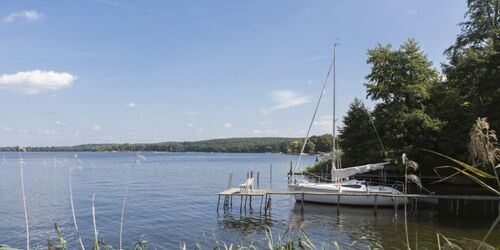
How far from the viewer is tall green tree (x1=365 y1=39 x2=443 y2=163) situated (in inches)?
1736

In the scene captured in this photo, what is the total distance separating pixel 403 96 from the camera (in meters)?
46.8

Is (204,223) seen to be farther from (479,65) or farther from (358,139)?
(358,139)

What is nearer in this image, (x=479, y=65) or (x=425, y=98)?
(x=479, y=65)

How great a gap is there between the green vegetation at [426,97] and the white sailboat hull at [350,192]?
6.96 metres

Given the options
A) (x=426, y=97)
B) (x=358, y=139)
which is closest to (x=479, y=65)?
(x=426, y=97)

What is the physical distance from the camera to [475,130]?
334 centimetres

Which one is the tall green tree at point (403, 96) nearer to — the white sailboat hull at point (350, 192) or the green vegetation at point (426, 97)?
the green vegetation at point (426, 97)

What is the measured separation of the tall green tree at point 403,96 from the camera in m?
44.1

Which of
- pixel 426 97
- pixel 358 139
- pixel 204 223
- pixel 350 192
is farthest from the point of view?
pixel 358 139

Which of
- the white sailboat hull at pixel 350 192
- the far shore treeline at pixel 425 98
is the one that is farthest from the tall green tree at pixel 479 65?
the white sailboat hull at pixel 350 192

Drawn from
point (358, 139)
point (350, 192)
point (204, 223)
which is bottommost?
point (204, 223)

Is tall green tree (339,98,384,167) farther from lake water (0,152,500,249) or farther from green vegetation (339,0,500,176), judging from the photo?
lake water (0,152,500,249)

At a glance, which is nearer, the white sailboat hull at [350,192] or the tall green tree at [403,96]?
the white sailboat hull at [350,192]

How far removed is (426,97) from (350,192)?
698 inches
